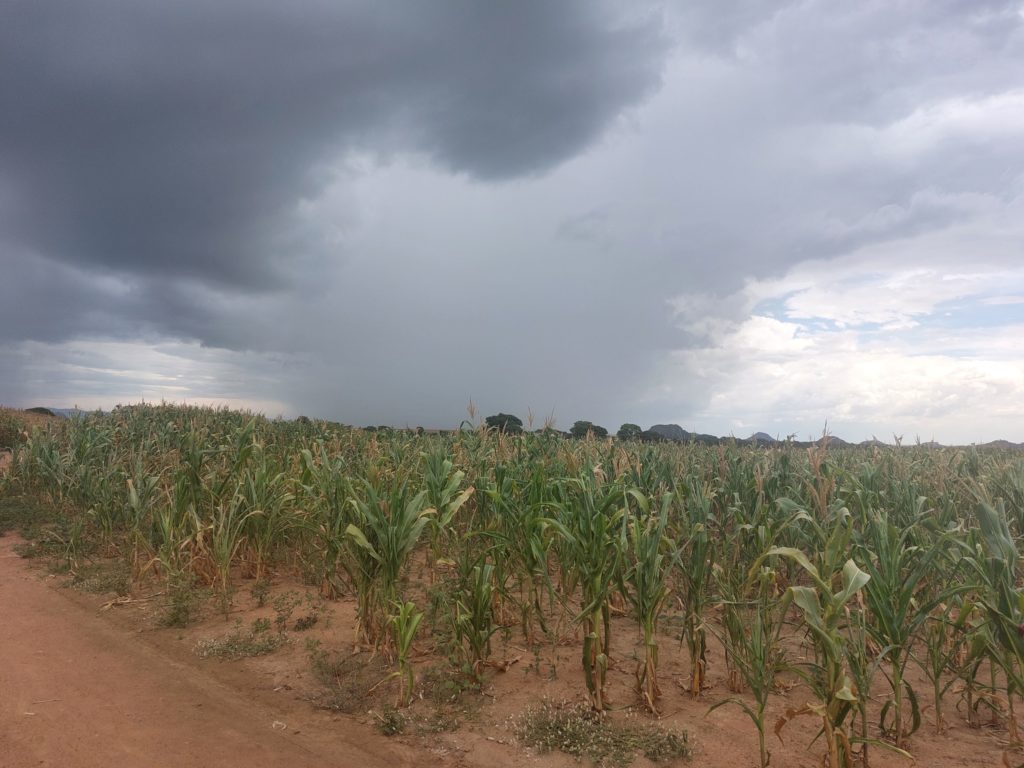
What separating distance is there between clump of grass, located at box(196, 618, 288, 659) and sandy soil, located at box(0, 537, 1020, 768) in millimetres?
84

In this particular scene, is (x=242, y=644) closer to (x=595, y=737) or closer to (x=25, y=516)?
(x=595, y=737)

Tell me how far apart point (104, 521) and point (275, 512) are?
10.4ft

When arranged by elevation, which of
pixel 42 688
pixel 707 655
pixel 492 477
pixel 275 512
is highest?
pixel 492 477

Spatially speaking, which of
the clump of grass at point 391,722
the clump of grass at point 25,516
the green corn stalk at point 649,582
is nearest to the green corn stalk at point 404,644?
the clump of grass at point 391,722

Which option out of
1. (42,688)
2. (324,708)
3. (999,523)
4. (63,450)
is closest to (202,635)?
(42,688)

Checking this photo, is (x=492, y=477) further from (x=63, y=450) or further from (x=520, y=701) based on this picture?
(x=63, y=450)

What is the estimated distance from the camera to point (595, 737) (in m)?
3.74

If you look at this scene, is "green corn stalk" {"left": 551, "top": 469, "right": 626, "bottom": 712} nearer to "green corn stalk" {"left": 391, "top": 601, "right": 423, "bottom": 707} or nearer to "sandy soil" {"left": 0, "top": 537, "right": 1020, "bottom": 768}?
"sandy soil" {"left": 0, "top": 537, "right": 1020, "bottom": 768}

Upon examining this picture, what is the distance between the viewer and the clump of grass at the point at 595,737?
11.8ft

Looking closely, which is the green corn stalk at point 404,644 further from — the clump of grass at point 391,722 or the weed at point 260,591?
the weed at point 260,591

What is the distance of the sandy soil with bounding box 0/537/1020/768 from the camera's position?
12.0 feet

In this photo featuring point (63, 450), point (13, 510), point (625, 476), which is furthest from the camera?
point (63, 450)

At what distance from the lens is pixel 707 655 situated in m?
4.98

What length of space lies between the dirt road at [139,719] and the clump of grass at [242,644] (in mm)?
262
